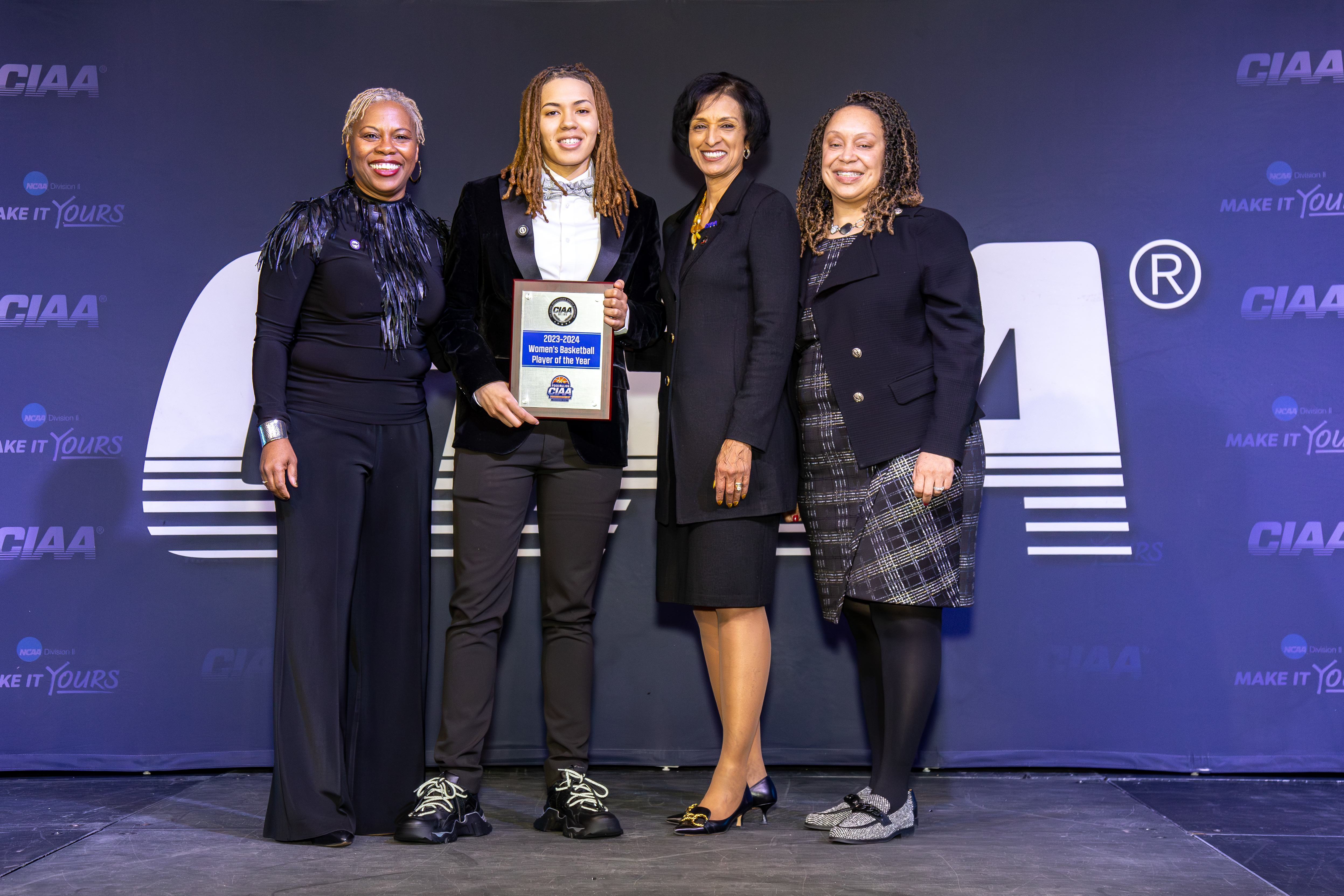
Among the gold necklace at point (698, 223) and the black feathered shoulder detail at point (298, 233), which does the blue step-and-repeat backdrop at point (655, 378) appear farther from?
the black feathered shoulder detail at point (298, 233)

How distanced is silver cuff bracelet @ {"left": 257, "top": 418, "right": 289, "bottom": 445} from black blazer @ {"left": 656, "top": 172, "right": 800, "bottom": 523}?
0.98 meters

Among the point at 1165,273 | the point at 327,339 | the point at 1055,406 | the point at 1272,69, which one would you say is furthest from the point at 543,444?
the point at 1272,69

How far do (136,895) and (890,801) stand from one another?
174 cm

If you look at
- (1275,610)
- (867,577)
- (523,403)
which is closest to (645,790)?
(867,577)

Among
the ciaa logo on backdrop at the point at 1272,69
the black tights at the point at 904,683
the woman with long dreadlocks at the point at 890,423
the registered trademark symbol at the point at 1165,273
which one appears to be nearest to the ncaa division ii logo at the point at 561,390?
the woman with long dreadlocks at the point at 890,423

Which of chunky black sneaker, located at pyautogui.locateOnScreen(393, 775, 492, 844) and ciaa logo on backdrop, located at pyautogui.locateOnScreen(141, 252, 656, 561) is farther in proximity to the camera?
ciaa logo on backdrop, located at pyautogui.locateOnScreen(141, 252, 656, 561)

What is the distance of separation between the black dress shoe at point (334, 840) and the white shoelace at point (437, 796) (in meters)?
0.17

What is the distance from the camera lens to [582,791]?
2607 millimetres

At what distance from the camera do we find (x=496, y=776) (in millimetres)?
3248

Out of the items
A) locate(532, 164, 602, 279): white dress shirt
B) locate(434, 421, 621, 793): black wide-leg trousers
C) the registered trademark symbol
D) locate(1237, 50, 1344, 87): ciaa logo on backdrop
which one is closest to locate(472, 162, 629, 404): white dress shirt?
locate(532, 164, 602, 279): white dress shirt

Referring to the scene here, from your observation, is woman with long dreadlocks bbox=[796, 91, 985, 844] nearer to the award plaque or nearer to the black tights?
the black tights

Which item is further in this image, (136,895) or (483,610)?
(483,610)

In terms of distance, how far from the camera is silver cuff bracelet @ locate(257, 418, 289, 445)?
8.43 feet

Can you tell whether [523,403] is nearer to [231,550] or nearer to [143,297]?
[231,550]
